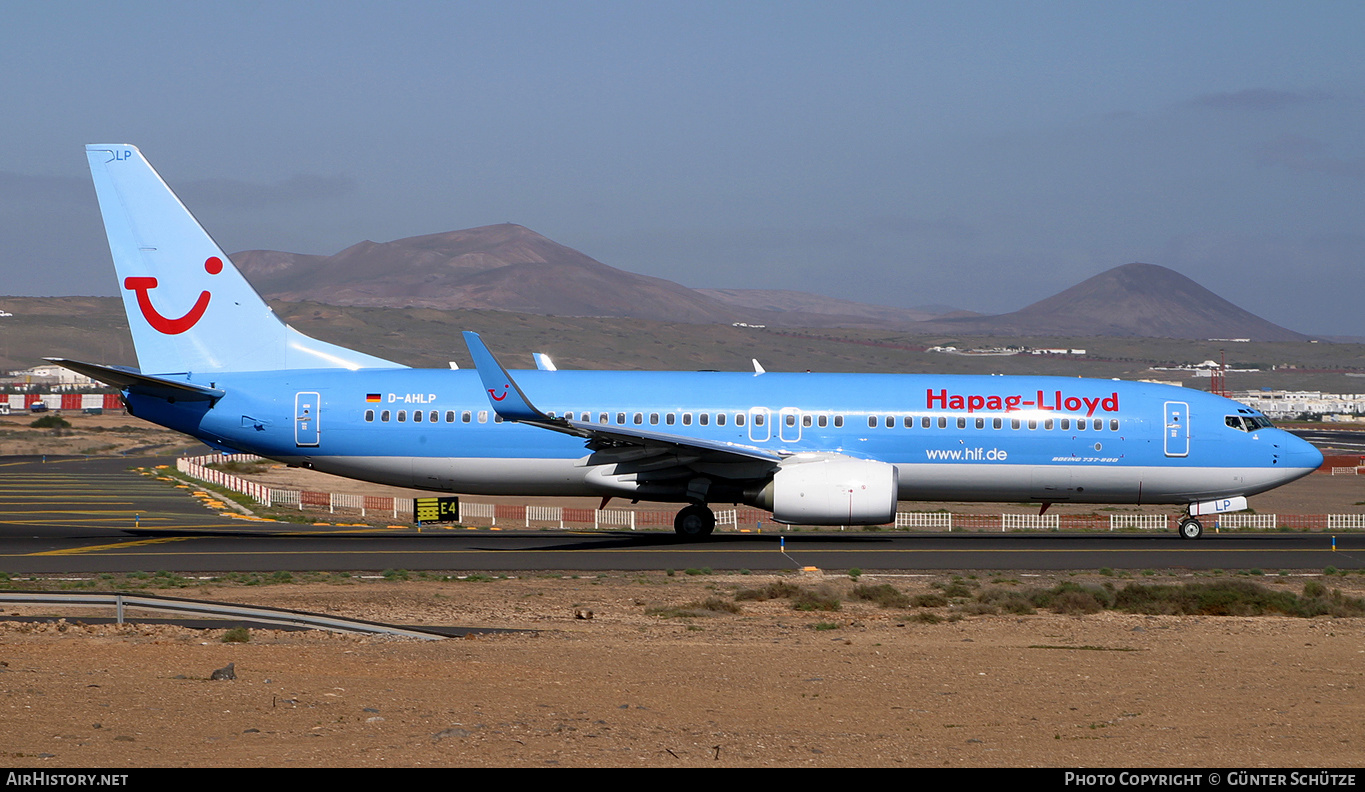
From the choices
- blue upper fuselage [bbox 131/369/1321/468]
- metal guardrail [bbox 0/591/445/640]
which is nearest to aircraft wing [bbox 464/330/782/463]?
blue upper fuselage [bbox 131/369/1321/468]

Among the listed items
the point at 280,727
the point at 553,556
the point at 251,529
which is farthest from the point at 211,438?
the point at 280,727

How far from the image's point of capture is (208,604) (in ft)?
→ 47.1

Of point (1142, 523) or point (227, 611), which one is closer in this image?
point (227, 611)

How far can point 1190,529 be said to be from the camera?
100 feet

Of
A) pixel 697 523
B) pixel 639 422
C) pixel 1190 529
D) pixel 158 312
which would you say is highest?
→ pixel 158 312

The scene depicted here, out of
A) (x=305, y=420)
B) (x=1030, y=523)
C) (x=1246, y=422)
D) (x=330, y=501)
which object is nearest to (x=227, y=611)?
(x=305, y=420)

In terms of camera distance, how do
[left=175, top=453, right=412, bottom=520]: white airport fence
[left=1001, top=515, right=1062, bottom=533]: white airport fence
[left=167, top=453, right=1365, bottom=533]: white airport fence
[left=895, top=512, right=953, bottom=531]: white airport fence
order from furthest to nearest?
[left=175, top=453, right=412, bottom=520]: white airport fence → [left=895, top=512, right=953, bottom=531]: white airport fence → [left=167, top=453, right=1365, bottom=533]: white airport fence → [left=1001, top=515, right=1062, bottom=533]: white airport fence

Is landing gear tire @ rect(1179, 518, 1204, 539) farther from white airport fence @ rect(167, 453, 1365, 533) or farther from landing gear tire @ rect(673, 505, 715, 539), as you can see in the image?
landing gear tire @ rect(673, 505, 715, 539)

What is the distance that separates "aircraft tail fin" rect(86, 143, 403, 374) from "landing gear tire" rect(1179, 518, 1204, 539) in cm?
2161

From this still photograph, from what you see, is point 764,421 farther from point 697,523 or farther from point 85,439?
point 85,439

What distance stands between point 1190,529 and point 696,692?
22.3 meters

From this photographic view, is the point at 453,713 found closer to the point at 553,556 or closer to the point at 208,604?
the point at 208,604

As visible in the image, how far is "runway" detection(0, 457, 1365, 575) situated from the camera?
2388 cm

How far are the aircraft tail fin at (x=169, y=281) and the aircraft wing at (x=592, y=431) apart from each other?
615cm
